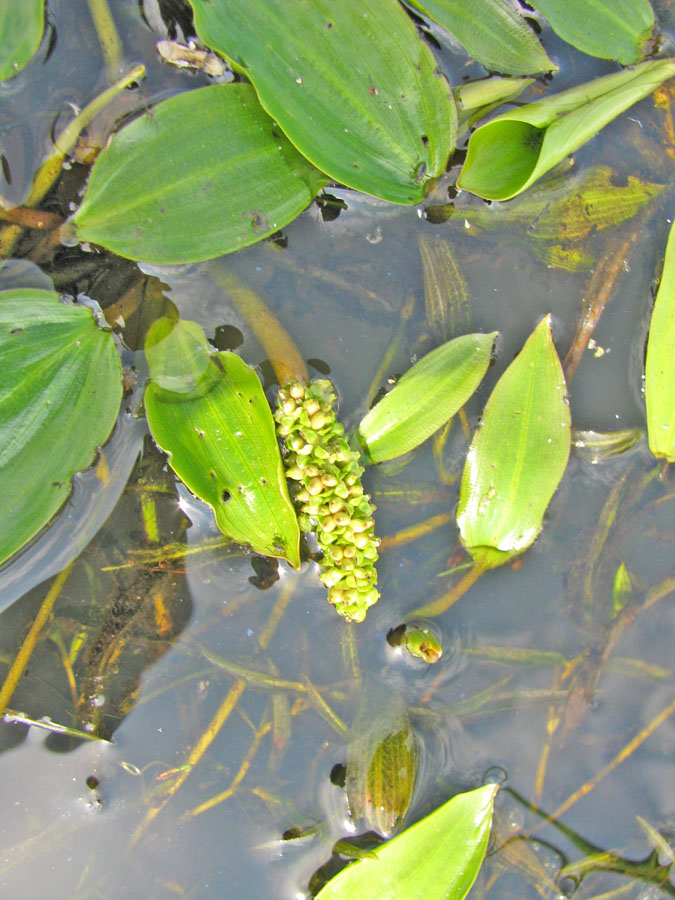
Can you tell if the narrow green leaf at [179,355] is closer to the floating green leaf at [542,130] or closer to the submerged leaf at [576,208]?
the floating green leaf at [542,130]

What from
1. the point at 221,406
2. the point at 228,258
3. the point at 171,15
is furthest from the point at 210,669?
the point at 171,15

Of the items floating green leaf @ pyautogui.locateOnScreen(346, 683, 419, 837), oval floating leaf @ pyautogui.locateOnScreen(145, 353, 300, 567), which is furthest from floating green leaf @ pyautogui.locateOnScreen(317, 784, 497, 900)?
oval floating leaf @ pyautogui.locateOnScreen(145, 353, 300, 567)

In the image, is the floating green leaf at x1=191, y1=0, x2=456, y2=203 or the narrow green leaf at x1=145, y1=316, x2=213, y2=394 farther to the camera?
the narrow green leaf at x1=145, y1=316, x2=213, y2=394

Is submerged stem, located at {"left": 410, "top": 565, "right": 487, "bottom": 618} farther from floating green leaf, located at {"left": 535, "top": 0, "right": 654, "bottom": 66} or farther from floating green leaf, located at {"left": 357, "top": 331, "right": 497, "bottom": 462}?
floating green leaf, located at {"left": 535, "top": 0, "right": 654, "bottom": 66}

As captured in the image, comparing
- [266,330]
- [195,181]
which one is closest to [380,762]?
[266,330]

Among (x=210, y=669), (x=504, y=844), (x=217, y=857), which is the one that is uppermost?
Result: (x=210, y=669)

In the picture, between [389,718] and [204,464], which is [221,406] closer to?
[204,464]
